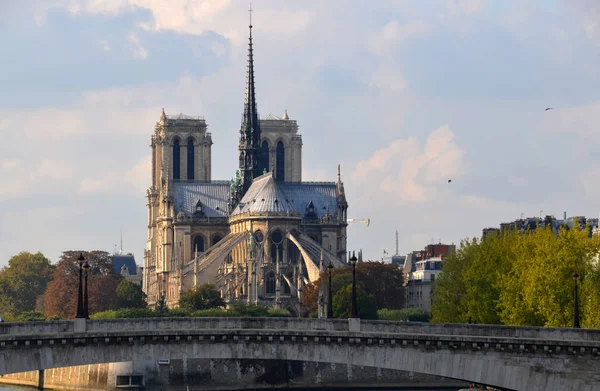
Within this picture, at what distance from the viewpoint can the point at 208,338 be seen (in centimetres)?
7931

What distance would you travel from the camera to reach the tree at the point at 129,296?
632 ft

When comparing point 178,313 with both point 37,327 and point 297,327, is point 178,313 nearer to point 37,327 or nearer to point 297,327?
point 297,327

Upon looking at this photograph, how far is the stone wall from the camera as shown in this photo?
422ft

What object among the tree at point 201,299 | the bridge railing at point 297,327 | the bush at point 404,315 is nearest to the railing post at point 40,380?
the bush at point 404,315

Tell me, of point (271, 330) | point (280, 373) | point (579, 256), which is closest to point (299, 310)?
point (280, 373)

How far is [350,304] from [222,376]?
26.6m

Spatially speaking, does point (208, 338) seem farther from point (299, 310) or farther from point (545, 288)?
point (299, 310)

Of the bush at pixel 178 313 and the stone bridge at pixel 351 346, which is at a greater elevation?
the bush at pixel 178 313

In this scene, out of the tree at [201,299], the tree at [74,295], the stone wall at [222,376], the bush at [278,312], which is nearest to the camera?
the stone wall at [222,376]

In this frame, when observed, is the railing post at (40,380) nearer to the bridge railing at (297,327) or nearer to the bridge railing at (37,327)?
the bridge railing at (297,327)

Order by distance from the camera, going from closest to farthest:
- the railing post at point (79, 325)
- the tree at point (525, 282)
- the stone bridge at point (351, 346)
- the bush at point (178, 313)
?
the stone bridge at point (351, 346), the railing post at point (79, 325), the tree at point (525, 282), the bush at point (178, 313)

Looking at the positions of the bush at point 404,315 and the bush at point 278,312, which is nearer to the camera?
the bush at point 404,315

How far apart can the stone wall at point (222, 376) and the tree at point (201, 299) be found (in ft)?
167

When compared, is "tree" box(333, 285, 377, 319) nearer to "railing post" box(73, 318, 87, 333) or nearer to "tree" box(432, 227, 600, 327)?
"tree" box(432, 227, 600, 327)
